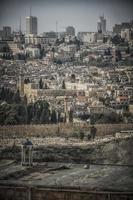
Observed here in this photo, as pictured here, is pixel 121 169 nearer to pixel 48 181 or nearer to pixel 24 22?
pixel 48 181

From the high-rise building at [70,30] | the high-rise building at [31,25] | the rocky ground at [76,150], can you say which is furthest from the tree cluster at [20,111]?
the high-rise building at [70,30]

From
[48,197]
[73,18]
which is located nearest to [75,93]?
[73,18]

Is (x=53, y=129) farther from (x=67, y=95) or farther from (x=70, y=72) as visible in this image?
(x=70, y=72)

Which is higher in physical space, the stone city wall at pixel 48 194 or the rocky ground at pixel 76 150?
the rocky ground at pixel 76 150

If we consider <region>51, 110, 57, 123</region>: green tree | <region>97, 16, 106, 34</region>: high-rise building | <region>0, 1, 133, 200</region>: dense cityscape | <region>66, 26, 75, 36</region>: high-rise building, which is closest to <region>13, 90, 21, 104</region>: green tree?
<region>0, 1, 133, 200</region>: dense cityscape

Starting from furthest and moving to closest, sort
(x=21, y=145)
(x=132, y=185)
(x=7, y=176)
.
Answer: (x=21, y=145), (x=7, y=176), (x=132, y=185)

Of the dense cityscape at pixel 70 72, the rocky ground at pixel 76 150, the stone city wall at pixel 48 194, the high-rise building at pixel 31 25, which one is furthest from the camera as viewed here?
the high-rise building at pixel 31 25

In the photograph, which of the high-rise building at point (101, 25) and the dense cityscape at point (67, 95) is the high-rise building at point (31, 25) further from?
the high-rise building at point (101, 25)
